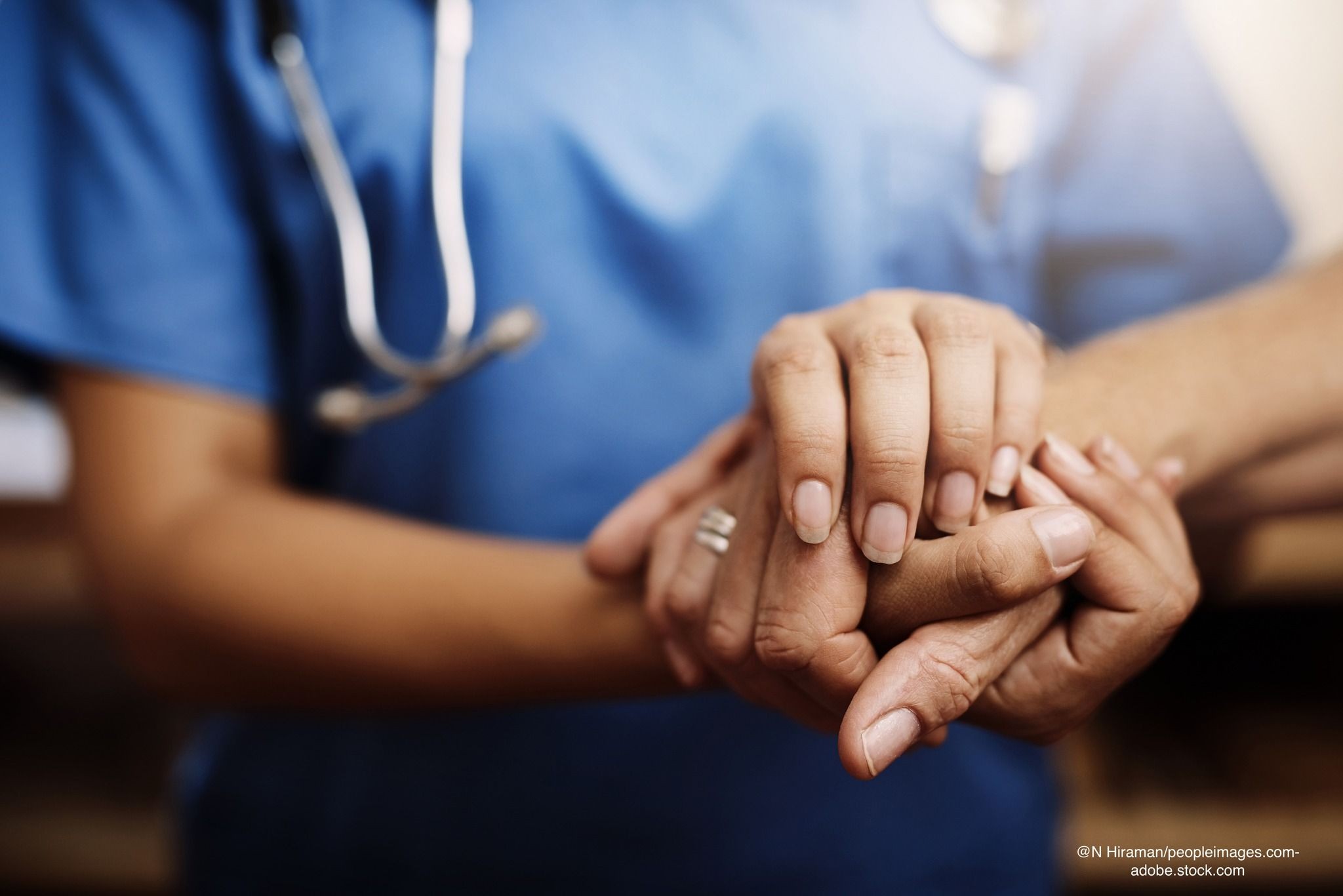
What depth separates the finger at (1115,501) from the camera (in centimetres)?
32

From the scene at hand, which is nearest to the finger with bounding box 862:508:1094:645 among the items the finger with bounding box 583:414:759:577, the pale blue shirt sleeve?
the finger with bounding box 583:414:759:577

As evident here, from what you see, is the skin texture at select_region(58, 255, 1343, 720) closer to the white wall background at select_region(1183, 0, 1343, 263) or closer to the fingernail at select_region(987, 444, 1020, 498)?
the fingernail at select_region(987, 444, 1020, 498)

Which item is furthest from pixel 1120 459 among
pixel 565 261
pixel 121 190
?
pixel 121 190

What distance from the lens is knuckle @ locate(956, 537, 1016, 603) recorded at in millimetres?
285

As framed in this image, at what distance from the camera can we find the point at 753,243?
46 centimetres

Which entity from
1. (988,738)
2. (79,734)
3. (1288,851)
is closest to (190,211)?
(988,738)

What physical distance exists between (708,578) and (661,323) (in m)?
0.18

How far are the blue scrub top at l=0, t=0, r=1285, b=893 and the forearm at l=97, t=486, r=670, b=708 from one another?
67 millimetres

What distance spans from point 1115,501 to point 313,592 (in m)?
0.35

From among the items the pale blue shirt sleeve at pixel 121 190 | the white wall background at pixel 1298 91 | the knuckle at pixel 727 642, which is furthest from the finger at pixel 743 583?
the white wall background at pixel 1298 91

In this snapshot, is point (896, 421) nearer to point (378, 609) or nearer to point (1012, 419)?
point (1012, 419)

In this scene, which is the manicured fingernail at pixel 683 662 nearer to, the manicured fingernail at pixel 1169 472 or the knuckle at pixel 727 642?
the knuckle at pixel 727 642

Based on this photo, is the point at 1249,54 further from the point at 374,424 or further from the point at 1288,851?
the point at 374,424

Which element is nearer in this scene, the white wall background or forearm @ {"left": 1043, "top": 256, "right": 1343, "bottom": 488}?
forearm @ {"left": 1043, "top": 256, "right": 1343, "bottom": 488}
